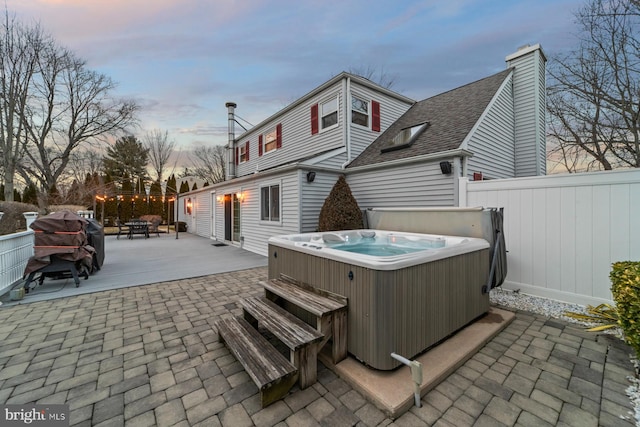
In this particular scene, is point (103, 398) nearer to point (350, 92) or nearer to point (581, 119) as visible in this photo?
point (350, 92)

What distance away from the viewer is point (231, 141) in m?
12.2

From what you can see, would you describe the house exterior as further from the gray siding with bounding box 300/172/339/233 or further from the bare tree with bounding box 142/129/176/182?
the bare tree with bounding box 142/129/176/182

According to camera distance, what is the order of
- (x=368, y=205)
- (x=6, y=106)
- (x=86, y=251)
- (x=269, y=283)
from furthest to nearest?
(x=6, y=106), (x=368, y=205), (x=86, y=251), (x=269, y=283)

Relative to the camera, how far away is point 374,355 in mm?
1921

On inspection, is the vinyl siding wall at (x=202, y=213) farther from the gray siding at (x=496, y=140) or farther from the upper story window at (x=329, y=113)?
the gray siding at (x=496, y=140)

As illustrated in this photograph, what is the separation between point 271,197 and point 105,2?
19.2ft

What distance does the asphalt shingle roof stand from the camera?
5.73m

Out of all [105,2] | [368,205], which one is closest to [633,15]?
[368,205]

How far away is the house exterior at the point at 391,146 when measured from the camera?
220 inches

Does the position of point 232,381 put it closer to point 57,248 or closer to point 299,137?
point 57,248

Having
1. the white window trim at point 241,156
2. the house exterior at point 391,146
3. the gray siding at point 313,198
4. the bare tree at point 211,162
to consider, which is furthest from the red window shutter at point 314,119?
the bare tree at point 211,162

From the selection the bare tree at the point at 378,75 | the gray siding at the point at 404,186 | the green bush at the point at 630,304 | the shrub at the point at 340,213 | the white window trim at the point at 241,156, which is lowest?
the green bush at the point at 630,304

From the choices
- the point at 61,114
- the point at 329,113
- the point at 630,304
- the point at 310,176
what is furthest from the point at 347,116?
the point at 61,114

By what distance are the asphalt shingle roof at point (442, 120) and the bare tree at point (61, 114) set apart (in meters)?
15.6
